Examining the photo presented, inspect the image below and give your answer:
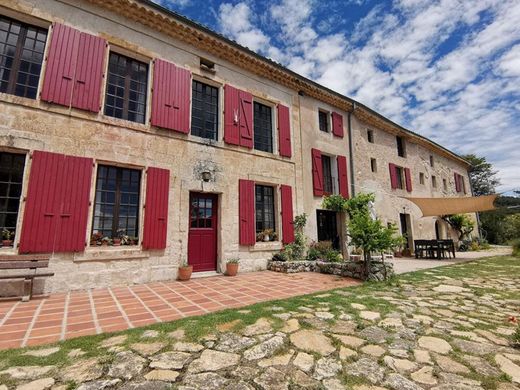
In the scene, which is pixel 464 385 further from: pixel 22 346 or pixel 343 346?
pixel 22 346

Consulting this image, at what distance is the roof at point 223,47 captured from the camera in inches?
251

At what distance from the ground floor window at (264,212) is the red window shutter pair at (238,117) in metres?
1.52

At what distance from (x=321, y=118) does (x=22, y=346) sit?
1085 centimetres

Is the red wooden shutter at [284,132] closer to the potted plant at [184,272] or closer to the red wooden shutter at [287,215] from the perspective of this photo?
the red wooden shutter at [287,215]

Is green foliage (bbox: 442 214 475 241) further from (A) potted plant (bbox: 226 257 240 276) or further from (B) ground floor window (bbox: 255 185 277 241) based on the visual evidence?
(A) potted plant (bbox: 226 257 240 276)

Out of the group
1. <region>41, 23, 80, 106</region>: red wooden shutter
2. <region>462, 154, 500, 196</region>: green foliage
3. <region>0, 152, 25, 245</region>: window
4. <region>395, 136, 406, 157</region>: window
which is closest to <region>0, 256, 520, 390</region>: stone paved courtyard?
<region>0, 152, 25, 245</region>: window

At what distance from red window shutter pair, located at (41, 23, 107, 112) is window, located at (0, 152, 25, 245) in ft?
4.56

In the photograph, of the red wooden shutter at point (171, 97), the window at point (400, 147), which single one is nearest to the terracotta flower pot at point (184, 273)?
the red wooden shutter at point (171, 97)

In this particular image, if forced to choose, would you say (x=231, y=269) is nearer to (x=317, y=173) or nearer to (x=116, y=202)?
(x=116, y=202)

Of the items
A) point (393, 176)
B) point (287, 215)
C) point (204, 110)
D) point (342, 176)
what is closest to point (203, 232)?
point (287, 215)

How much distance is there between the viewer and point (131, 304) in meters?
4.20

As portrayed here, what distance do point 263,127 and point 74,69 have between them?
Result: 5.34 meters

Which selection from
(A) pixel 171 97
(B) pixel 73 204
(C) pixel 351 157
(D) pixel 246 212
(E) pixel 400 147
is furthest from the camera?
(E) pixel 400 147

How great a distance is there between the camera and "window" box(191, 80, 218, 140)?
747cm
